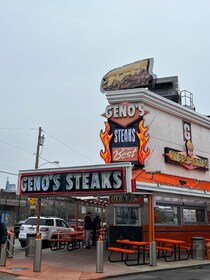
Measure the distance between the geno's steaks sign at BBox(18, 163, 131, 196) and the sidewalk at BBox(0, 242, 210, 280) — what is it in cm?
259

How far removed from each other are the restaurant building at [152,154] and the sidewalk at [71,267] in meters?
2.95

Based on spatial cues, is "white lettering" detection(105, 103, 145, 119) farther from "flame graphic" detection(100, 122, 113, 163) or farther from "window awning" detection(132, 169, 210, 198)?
"window awning" detection(132, 169, 210, 198)

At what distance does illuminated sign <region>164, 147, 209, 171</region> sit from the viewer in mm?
19625

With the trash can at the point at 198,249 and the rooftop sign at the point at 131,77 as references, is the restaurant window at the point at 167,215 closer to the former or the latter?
the trash can at the point at 198,249

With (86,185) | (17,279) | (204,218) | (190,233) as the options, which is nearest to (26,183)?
(86,185)

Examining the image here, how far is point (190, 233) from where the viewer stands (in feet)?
65.1

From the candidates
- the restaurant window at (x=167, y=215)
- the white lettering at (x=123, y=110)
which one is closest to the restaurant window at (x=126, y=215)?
the restaurant window at (x=167, y=215)

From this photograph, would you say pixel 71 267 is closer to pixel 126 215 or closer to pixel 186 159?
pixel 126 215

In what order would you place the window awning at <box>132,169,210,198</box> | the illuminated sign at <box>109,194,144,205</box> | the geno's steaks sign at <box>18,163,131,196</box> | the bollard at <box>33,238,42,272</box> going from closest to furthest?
the bollard at <box>33,238,42,272</box> < the geno's steaks sign at <box>18,163,131,196</box> < the window awning at <box>132,169,210,198</box> < the illuminated sign at <box>109,194,144,205</box>

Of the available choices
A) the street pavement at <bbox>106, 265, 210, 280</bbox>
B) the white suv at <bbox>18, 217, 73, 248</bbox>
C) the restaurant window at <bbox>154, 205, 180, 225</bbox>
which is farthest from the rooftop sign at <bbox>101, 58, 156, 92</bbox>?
the street pavement at <bbox>106, 265, 210, 280</bbox>

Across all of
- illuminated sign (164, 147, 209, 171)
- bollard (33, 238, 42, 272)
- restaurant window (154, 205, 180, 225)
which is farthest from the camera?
illuminated sign (164, 147, 209, 171)

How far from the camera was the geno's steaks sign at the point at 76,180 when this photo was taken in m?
13.1

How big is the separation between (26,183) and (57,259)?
10.8 feet

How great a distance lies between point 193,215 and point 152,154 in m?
4.74
